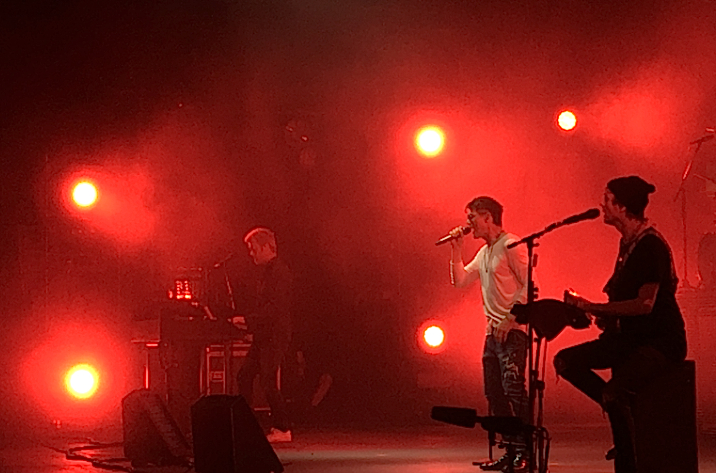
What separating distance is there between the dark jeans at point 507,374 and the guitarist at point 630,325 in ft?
4.94

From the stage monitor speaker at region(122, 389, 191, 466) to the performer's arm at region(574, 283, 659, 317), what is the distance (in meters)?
3.82

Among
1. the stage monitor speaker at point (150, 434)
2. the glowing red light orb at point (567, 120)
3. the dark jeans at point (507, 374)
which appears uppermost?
the glowing red light orb at point (567, 120)

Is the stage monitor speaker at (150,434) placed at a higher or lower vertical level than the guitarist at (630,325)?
lower

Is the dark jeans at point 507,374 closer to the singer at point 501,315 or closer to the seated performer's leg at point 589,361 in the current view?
the singer at point 501,315

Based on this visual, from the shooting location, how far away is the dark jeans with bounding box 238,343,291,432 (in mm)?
11789

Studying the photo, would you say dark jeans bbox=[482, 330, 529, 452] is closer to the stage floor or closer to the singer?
the singer

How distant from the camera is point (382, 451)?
10.9 m

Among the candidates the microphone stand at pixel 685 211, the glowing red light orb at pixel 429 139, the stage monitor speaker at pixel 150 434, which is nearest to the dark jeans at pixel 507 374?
the stage monitor speaker at pixel 150 434

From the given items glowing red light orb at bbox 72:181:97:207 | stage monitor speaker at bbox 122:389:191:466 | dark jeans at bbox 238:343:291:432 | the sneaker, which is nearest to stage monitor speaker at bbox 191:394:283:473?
stage monitor speaker at bbox 122:389:191:466

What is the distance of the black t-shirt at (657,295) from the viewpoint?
7047mm

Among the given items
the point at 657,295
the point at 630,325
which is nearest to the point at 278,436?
the point at 630,325

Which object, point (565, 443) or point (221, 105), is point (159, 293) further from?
point (565, 443)

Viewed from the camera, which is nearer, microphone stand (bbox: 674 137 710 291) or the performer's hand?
the performer's hand

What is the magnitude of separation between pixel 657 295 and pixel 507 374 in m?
2.00
